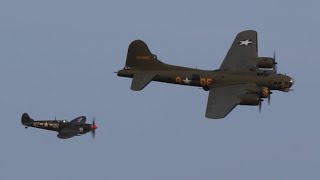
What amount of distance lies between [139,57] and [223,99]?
12.0 meters

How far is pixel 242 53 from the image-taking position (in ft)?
313

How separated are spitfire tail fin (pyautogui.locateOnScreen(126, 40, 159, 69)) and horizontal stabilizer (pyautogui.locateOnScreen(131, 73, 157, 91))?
1.53 metres

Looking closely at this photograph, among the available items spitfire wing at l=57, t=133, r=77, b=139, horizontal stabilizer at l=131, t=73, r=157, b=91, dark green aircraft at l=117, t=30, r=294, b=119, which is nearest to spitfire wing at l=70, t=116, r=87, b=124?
spitfire wing at l=57, t=133, r=77, b=139

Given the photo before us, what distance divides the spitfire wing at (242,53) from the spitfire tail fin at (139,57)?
25.2 ft

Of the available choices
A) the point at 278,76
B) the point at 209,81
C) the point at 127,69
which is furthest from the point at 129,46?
the point at 278,76

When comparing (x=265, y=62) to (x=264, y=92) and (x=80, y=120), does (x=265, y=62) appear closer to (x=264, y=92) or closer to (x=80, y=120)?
(x=264, y=92)

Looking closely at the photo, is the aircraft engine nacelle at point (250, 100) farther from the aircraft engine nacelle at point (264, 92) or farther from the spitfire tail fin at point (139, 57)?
the spitfire tail fin at point (139, 57)

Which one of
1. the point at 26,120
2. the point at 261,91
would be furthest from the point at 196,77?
the point at 26,120

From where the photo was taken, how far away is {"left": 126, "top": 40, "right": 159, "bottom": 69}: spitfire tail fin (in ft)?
313

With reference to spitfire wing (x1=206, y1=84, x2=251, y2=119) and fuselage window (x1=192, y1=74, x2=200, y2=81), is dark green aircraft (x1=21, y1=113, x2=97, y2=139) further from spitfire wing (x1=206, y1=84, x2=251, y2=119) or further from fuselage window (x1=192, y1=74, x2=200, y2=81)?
spitfire wing (x1=206, y1=84, x2=251, y2=119)

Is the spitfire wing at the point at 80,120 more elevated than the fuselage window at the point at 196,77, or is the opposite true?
the fuselage window at the point at 196,77

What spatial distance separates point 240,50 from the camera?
96062 millimetres

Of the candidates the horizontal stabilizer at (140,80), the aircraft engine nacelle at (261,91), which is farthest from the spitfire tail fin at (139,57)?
the aircraft engine nacelle at (261,91)

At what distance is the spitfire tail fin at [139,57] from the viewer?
3755 inches
